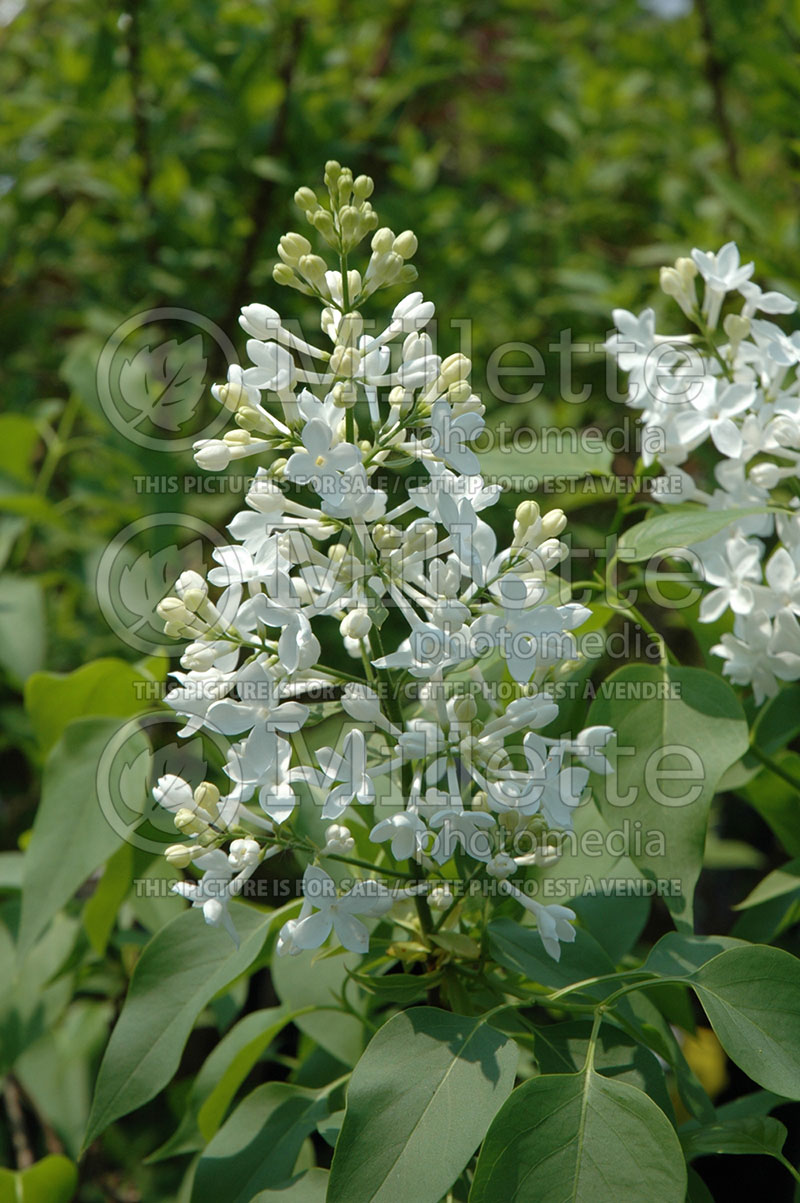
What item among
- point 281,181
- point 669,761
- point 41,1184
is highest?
point 281,181

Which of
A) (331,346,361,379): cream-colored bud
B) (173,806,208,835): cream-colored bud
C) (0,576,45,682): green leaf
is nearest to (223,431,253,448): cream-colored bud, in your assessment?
(331,346,361,379): cream-colored bud

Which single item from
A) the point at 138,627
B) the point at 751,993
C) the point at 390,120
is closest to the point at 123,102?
the point at 390,120

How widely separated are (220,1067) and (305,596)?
0.69 meters

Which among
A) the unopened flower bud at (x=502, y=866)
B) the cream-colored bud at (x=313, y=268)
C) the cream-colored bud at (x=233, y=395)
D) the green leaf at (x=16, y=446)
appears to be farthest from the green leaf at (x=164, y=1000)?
the green leaf at (x=16, y=446)

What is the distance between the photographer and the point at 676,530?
93cm

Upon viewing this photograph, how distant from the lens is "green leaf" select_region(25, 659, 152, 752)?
129 centimetres

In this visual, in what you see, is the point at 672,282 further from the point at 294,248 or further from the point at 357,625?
the point at 357,625

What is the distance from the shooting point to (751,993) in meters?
0.83

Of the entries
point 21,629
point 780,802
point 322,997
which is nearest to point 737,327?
point 780,802

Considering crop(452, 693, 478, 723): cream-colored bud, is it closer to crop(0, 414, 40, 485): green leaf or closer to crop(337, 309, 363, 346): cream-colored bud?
crop(337, 309, 363, 346): cream-colored bud

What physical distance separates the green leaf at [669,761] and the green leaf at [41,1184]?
0.78 metres

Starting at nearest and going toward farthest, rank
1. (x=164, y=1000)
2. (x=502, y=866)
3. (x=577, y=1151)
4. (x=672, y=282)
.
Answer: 1. (x=577, y=1151)
2. (x=502, y=866)
3. (x=164, y=1000)
4. (x=672, y=282)

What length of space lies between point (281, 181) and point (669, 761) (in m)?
1.68

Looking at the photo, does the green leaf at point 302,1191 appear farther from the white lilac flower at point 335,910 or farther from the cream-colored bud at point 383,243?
the cream-colored bud at point 383,243
